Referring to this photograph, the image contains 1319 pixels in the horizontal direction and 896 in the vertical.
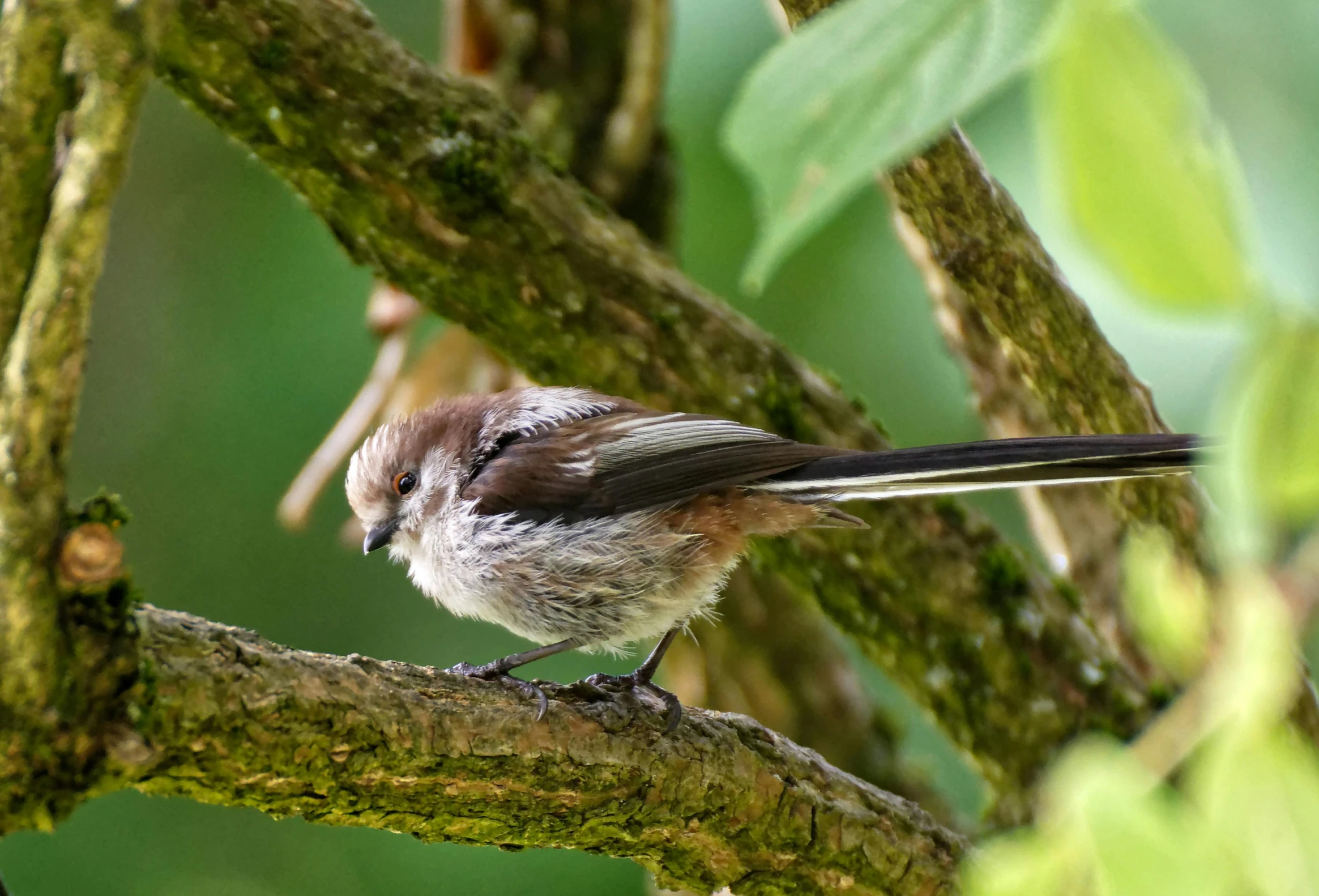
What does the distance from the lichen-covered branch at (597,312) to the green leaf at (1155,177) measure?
9.12 feet

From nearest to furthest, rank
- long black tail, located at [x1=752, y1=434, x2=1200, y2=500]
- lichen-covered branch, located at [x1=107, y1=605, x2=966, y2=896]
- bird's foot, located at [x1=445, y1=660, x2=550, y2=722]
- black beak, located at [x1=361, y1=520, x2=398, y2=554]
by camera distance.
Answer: lichen-covered branch, located at [x1=107, y1=605, x2=966, y2=896] → long black tail, located at [x1=752, y1=434, x2=1200, y2=500] → bird's foot, located at [x1=445, y1=660, x2=550, y2=722] → black beak, located at [x1=361, y1=520, x2=398, y2=554]

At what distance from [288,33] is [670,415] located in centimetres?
143

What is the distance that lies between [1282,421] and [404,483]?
316 cm

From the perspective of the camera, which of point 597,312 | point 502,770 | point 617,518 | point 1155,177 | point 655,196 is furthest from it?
point 655,196

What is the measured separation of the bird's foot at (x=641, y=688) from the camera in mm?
2739

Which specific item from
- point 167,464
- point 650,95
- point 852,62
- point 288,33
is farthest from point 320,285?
point 852,62

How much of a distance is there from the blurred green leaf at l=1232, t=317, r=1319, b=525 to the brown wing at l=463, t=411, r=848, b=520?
241 centimetres

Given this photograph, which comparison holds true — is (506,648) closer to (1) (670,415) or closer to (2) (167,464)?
(2) (167,464)

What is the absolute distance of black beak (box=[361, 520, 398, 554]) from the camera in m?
3.54

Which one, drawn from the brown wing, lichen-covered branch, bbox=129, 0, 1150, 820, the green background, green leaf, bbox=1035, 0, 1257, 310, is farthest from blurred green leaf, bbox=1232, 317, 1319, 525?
the green background

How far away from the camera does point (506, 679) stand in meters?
2.66

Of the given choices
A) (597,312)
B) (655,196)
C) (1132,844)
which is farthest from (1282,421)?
(655,196)

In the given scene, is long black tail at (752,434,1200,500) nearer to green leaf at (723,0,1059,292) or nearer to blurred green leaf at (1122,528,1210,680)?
blurred green leaf at (1122,528,1210,680)

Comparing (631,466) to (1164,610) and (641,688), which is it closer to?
A: (641,688)
